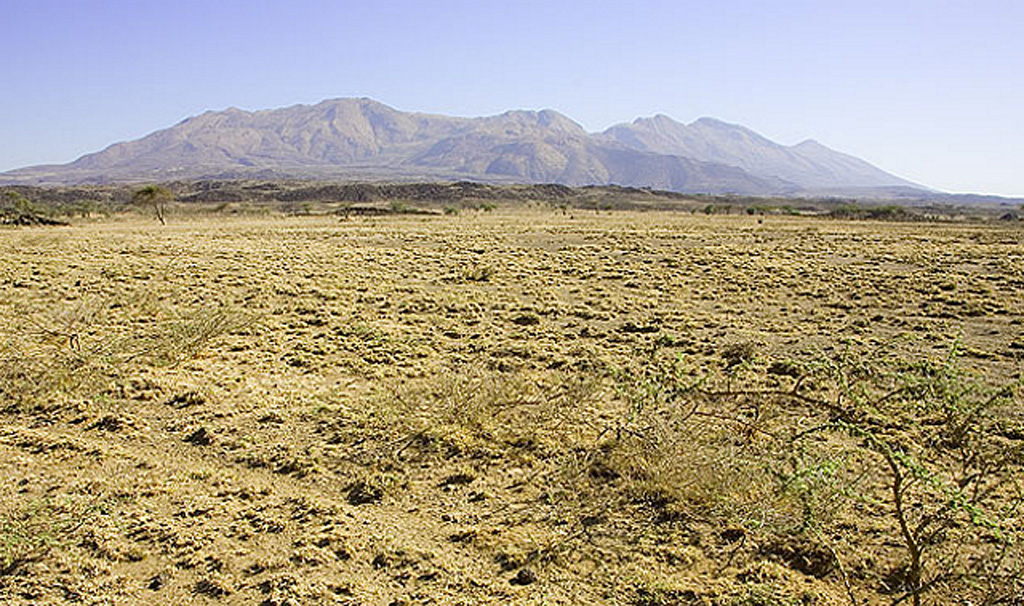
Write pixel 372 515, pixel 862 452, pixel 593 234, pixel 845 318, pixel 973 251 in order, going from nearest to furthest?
pixel 372 515
pixel 862 452
pixel 845 318
pixel 973 251
pixel 593 234

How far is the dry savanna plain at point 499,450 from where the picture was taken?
17.9ft

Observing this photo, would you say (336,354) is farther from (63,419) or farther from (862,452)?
(862,452)

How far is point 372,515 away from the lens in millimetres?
6582

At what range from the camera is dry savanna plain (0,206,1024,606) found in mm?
5469

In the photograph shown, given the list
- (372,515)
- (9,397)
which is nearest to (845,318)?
(372,515)

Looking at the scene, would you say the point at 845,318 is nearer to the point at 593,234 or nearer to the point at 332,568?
the point at 332,568

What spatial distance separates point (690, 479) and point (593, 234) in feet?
113

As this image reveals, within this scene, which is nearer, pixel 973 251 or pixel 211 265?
pixel 211 265

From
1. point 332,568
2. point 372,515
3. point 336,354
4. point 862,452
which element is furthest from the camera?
point 336,354

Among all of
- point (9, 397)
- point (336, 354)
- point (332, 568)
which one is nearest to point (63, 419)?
point (9, 397)

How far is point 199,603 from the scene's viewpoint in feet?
17.0

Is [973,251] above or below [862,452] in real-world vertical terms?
above

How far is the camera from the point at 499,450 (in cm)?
810

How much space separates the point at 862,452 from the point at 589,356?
566 cm
